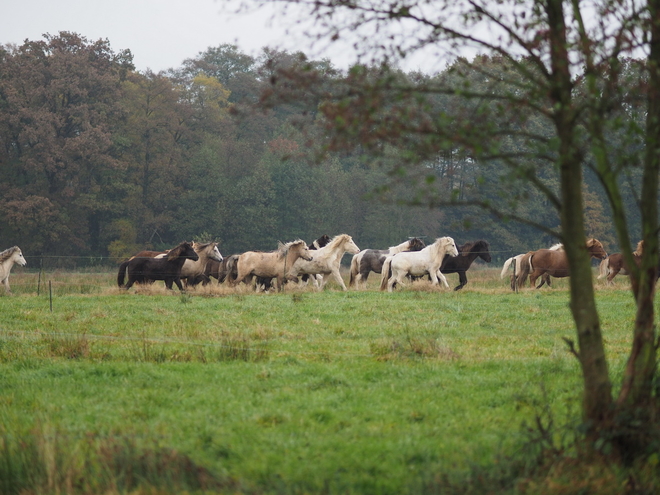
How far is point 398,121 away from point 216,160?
51166 mm

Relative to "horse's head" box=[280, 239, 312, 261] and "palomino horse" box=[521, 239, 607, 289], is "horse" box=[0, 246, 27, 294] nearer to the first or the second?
"horse's head" box=[280, 239, 312, 261]

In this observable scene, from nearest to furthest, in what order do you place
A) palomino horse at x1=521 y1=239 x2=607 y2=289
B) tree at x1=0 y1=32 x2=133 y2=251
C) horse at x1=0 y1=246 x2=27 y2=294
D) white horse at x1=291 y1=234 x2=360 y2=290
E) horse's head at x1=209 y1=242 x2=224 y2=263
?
1. horse at x1=0 y1=246 x2=27 y2=294
2. white horse at x1=291 y1=234 x2=360 y2=290
3. palomino horse at x1=521 y1=239 x2=607 y2=289
4. horse's head at x1=209 y1=242 x2=224 y2=263
5. tree at x1=0 y1=32 x2=133 y2=251

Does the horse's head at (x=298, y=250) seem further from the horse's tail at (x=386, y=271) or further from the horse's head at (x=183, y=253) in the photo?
the horse's head at (x=183, y=253)

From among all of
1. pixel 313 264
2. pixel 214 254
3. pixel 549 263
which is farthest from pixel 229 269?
pixel 549 263

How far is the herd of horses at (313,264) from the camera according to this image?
25062mm

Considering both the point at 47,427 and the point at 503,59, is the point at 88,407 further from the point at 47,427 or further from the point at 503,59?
the point at 503,59

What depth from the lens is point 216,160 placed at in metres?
55.3

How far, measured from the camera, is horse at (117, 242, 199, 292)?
81.9 ft

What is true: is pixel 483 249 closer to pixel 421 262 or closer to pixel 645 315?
pixel 421 262

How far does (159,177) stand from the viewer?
5447cm

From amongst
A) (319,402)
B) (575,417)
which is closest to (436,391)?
(319,402)

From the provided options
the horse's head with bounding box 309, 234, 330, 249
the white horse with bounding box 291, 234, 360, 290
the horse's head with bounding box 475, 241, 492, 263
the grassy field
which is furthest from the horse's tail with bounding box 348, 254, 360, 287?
the grassy field

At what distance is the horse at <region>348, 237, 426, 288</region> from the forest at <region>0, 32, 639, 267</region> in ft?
39.9

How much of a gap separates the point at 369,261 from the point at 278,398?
21.0 metres
